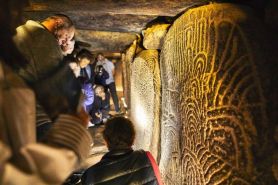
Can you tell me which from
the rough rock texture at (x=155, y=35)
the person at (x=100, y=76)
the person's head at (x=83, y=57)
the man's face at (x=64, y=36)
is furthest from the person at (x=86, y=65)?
the man's face at (x=64, y=36)

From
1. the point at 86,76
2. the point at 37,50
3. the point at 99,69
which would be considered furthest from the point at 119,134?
the point at 99,69

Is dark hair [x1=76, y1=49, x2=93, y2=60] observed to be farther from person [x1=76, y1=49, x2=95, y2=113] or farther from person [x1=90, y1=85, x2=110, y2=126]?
person [x1=90, y1=85, x2=110, y2=126]

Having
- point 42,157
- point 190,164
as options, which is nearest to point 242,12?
point 190,164

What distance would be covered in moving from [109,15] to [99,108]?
7.94ft

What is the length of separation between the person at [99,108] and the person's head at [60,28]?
2.72 m

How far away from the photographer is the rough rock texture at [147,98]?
12.3 feet

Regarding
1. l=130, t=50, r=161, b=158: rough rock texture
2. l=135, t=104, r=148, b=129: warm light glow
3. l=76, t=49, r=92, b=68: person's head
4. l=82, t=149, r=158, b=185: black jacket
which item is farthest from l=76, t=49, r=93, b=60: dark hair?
l=82, t=149, r=158, b=185: black jacket

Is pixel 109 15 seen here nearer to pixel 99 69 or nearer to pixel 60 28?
pixel 60 28

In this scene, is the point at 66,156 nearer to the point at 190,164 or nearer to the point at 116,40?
the point at 190,164

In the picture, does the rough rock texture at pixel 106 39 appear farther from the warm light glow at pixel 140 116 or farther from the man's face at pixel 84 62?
the warm light glow at pixel 140 116

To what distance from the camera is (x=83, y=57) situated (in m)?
5.13

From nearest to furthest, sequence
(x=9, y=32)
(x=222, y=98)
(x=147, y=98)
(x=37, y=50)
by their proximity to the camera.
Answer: (x=9, y=32), (x=37, y=50), (x=222, y=98), (x=147, y=98)

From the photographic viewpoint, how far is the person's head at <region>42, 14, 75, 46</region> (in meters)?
2.87

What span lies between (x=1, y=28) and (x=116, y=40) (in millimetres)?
3457
